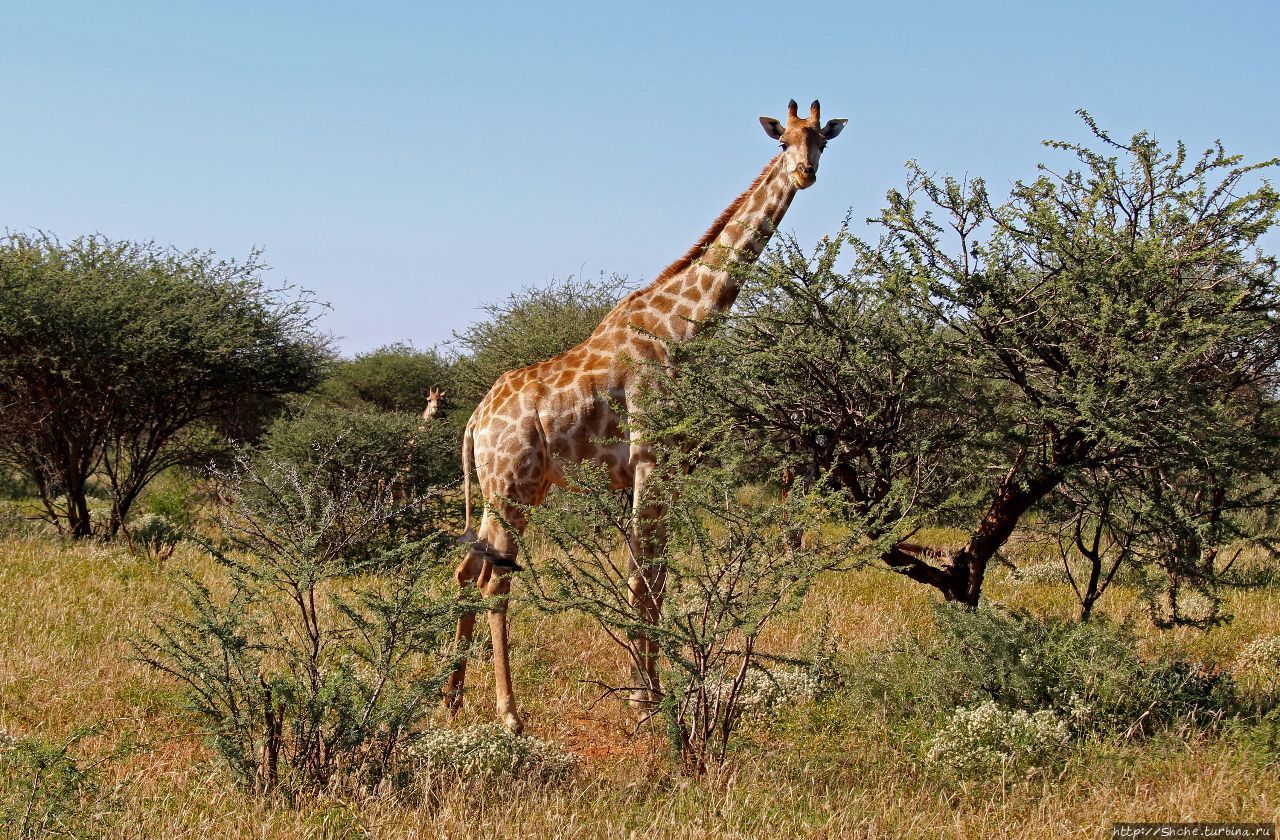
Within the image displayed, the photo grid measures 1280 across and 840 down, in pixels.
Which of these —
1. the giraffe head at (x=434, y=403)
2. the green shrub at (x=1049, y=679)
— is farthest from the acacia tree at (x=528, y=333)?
the green shrub at (x=1049, y=679)

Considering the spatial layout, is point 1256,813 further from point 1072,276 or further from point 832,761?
point 1072,276

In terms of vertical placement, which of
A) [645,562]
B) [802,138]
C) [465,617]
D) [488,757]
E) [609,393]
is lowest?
[488,757]

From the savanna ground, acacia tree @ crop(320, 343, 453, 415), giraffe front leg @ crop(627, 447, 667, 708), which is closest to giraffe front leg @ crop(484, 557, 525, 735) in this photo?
the savanna ground

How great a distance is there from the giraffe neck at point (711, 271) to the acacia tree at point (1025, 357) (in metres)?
0.75

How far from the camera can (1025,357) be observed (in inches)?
241

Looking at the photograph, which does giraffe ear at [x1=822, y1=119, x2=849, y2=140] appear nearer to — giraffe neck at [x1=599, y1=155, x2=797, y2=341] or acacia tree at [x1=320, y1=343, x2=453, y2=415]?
giraffe neck at [x1=599, y1=155, x2=797, y2=341]

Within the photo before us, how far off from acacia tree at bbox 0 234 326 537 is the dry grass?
217 inches

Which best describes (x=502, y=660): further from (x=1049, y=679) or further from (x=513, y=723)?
(x=1049, y=679)

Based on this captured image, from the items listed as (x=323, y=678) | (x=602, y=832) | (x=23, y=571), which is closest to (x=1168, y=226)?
(x=602, y=832)

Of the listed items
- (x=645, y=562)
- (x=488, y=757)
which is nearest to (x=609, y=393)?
(x=645, y=562)

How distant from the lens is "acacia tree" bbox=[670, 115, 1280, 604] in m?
5.99

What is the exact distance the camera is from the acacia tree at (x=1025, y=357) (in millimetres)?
5988

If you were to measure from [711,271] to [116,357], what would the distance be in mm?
8273

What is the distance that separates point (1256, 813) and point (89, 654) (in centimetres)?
667
